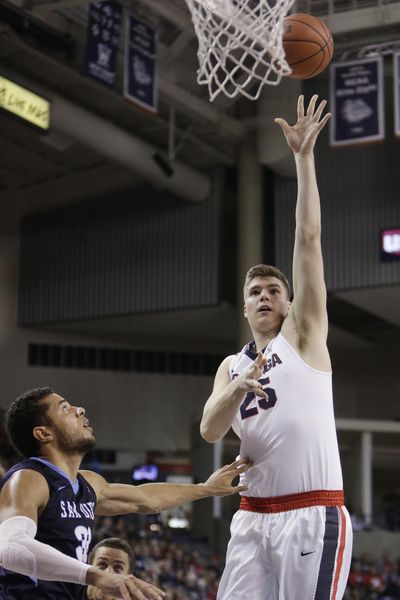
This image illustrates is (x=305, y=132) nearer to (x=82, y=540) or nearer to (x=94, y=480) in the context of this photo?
(x=94, y=480)

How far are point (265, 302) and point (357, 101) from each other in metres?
13.0

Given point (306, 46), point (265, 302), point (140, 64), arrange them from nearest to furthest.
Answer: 1. point (265, 302)
2. point (306, 46)
3. point (140, 64)

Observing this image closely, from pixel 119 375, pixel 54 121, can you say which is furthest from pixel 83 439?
pixel 119 375

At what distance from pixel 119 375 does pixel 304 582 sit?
22.9 m

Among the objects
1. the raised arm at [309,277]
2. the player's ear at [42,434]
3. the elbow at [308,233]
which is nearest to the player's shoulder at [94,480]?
the player's ear at [42,434]

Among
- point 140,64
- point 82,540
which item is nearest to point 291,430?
point 82,540

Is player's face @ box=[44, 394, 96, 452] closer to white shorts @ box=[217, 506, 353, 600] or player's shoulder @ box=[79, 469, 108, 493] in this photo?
player's shoulder @ box=[79, 469, 108, 493]

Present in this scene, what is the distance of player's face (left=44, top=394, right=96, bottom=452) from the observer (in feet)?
14.9

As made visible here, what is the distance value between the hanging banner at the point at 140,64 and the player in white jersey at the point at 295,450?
11.4 meters

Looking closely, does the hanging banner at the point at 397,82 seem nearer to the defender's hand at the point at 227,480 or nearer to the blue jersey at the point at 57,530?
the defender's hand at the point at 227,480

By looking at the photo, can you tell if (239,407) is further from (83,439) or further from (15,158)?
(15,158)

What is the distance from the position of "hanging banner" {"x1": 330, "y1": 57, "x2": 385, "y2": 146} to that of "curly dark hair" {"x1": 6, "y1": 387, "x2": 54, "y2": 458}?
13.4m

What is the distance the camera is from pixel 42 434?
4551 millimetres

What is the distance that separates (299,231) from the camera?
4871 mm
